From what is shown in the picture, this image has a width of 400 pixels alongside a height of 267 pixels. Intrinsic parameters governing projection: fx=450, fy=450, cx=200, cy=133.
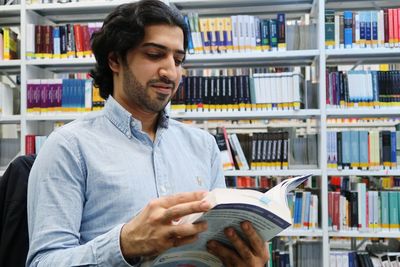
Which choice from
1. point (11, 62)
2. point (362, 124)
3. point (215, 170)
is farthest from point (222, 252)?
point (362, 124)

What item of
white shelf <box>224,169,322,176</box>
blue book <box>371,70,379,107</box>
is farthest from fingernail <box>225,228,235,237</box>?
blue book <box>371,70,379,107</box>

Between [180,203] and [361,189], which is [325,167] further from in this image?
[180,203]

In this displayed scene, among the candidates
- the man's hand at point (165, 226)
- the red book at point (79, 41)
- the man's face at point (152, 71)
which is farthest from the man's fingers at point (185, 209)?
the red book at point (79, 41)

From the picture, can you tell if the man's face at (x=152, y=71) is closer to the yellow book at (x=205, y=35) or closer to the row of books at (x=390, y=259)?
the yellow book at (x=205, y=35)

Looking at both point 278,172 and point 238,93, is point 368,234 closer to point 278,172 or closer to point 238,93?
point 278,172

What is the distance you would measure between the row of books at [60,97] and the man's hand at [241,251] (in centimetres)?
233

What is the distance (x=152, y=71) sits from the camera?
1.13 metres

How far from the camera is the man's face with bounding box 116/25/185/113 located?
1128 millimetres

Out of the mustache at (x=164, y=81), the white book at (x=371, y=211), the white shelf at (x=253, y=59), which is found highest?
the white shelf at (x=253, y=59)

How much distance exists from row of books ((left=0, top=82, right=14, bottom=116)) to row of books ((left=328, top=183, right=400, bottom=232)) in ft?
7.37

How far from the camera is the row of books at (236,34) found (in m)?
2.90

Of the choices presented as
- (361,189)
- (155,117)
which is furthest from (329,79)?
(155,117)

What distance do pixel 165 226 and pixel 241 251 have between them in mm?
175

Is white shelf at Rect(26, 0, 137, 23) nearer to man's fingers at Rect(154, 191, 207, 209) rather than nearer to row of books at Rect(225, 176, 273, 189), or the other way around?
row of books at Rect(225, 176, 273, 189)
